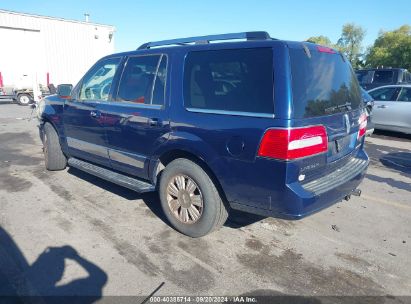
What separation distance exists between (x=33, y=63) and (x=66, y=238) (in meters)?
23.2

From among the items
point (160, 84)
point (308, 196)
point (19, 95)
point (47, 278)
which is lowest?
point (47, 278)

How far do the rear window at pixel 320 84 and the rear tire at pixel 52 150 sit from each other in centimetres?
428

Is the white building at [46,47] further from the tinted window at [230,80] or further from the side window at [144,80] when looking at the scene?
the tinted window at [230,80]

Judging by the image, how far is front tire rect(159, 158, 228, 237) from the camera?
11.3ft

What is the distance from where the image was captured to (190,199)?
3.63 metres

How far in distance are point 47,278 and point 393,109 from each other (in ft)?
31.3

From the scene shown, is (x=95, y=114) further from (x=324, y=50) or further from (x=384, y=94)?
(x=384, y=94)

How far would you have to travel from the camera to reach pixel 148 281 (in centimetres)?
295

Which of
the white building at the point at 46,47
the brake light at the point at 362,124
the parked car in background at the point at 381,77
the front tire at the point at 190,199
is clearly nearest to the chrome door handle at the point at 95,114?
the front tire at the point at 190,199

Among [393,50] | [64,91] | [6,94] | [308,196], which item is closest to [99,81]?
[64,91]

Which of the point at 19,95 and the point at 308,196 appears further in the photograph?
the point at 19,95

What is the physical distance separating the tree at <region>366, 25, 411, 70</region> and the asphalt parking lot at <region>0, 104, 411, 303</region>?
70.9 metres

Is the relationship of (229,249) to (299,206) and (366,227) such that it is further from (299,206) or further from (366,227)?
(366,227)

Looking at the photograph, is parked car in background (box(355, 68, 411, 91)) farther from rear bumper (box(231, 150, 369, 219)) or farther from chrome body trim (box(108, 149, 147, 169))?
chrome body trim (box(108, 149, 147, 169))
